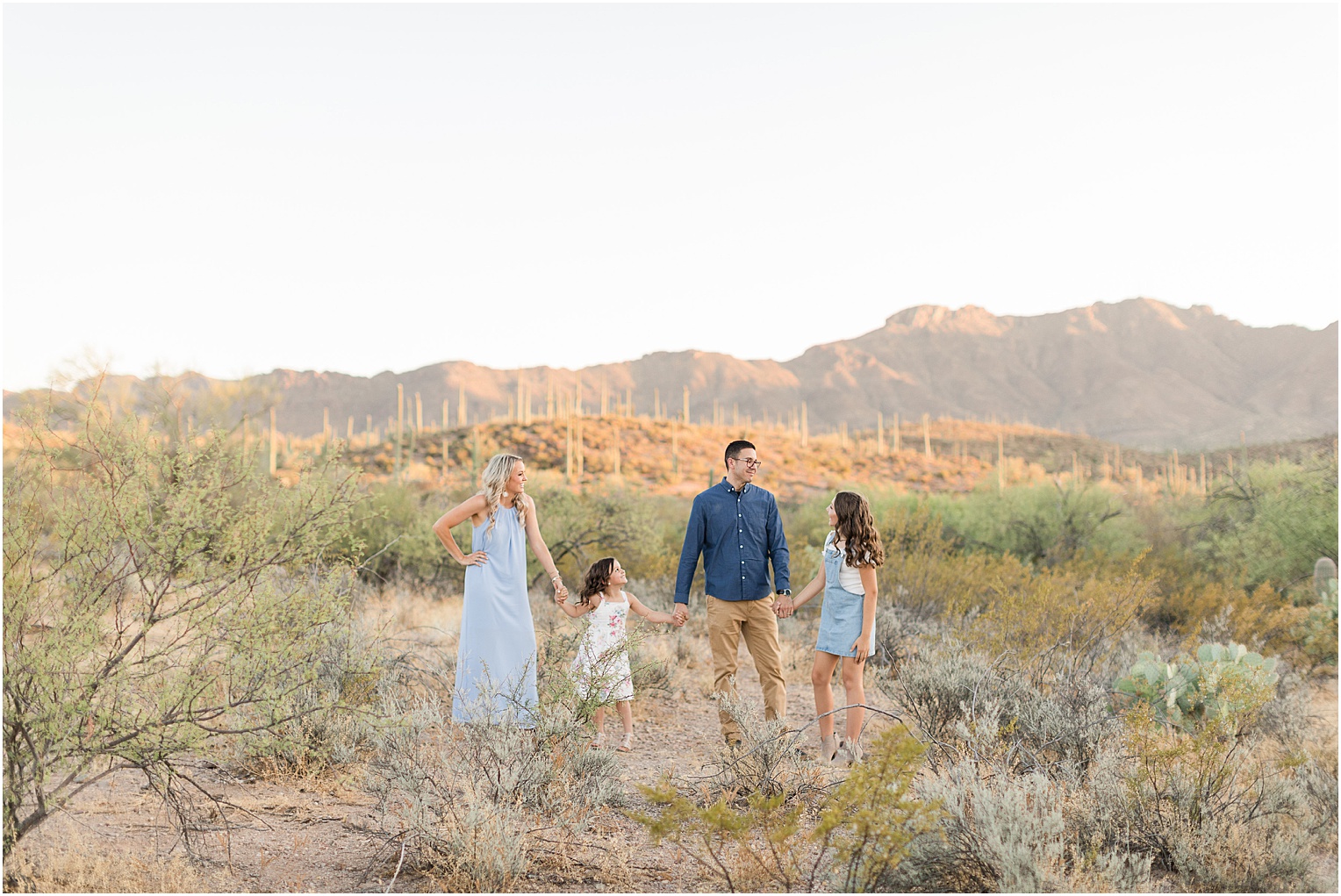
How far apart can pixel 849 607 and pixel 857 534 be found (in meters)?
0.49

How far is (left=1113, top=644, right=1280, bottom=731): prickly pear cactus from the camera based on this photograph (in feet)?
22.7

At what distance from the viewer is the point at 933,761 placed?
5.54 m

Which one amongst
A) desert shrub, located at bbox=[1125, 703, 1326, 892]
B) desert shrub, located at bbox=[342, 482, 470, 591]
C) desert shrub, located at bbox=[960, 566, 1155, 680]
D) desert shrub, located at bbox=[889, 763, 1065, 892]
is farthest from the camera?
desert shrub, located at bbox=[342, 482, 470, 591]

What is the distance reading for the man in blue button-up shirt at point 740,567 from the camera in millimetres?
6590

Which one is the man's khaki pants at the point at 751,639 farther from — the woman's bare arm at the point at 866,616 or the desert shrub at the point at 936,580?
the desert shrub at the point at 936,580

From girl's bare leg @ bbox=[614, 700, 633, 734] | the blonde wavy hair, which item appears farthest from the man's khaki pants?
the blonde wavy hair

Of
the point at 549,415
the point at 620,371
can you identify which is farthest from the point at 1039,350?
the point at 549,415

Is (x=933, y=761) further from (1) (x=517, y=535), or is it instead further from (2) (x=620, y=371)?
(2) (x=620, y=371)

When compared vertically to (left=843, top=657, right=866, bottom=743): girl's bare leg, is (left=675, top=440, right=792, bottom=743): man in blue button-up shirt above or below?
above

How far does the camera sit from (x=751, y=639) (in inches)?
265

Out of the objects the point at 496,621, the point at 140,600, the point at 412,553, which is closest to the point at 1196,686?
the point at 496,621

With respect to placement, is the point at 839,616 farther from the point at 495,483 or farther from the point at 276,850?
the point at 276,850

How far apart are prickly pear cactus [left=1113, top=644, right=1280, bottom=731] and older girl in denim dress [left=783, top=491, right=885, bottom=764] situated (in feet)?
8.53

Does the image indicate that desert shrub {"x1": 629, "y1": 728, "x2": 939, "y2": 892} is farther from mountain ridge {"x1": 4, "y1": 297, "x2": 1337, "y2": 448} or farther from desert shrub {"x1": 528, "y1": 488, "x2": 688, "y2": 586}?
mountain ridge {"x1": 4, "y1": 297, "x2": 1337, "y2": 448}
